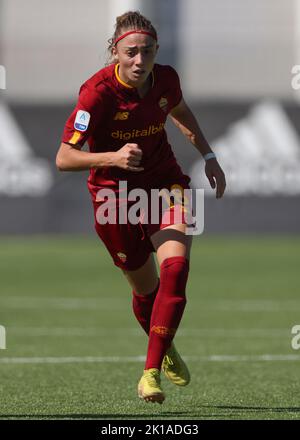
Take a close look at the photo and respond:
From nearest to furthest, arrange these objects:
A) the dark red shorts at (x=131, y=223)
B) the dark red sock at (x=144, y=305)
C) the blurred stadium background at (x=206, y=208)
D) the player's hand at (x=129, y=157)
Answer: the player's hand at (x=129, y=157), the dark red shorts at (x=131, y=223), the dark red sock at (x=144, y=305), the blurred stadium background at (x=206, y=208)

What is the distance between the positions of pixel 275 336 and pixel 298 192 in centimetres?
913

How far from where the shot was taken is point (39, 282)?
16.4 m

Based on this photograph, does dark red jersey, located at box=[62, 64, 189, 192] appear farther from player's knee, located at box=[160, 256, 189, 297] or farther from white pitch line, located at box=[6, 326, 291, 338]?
white pitch line, located at box=[6, 326, 291, 338]

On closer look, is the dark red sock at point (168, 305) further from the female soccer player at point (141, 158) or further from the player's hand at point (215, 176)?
the player's hand at point (215, 176)

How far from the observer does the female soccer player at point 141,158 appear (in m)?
6.59

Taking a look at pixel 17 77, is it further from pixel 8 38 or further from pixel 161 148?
pixel 161 148

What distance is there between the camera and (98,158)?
21.0 feet

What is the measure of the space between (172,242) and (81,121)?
0.80 m

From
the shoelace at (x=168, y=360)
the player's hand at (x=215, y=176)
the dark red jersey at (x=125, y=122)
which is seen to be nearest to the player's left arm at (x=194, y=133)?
the player's hand at (x=215, y=176)

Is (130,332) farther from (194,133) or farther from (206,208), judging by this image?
(206,208)

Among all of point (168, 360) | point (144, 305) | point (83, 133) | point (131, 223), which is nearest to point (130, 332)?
point (144, 305)

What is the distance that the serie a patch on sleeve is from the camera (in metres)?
6.59

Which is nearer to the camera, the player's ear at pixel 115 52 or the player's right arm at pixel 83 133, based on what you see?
the player's right arm at pixel 83 133

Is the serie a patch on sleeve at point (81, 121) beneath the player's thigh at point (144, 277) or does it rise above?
above
